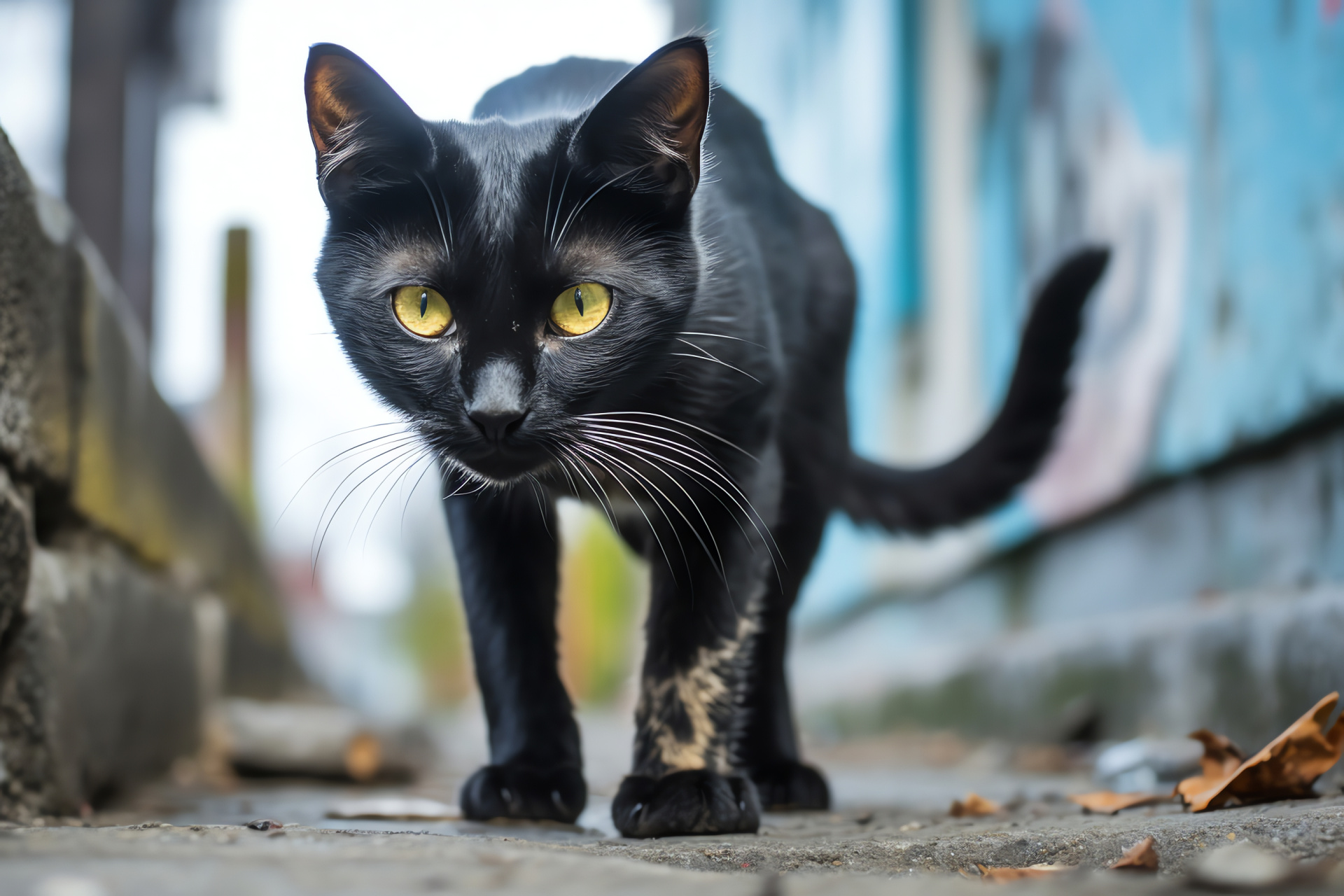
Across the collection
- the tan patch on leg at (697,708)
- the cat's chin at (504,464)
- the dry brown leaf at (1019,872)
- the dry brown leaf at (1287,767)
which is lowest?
the dry brown leaf at (1019,872)

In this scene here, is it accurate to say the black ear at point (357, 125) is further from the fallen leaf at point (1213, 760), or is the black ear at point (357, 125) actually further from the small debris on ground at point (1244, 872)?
the fallen leaf at point (1213, 760)

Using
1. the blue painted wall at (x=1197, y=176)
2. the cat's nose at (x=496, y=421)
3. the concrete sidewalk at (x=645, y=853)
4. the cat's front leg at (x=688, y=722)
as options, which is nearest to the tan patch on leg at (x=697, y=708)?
the cat's front leg at (x=688, y=722)

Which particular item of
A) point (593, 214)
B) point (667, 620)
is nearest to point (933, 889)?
point (667, 620)

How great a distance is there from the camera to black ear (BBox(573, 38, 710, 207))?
1.55 m

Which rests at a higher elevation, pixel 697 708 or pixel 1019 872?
pixel 697 708

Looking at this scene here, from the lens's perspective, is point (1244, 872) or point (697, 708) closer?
point (1244, 872)

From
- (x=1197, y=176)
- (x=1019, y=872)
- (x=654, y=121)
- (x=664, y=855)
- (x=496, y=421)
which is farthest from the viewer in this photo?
(x=1197, y=176)

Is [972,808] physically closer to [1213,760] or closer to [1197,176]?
[1213,760]

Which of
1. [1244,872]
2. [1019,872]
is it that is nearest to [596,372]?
[1019,872]

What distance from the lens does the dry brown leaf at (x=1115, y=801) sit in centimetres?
171

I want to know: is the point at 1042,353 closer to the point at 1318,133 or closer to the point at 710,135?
the point at 1318,133

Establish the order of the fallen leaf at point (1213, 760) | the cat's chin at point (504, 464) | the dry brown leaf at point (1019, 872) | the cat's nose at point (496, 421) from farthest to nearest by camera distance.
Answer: the fallen leaf at point (1213, 760), the cat's chin at point (504, 464), the cat's nose at point (496, 421), the dry brown leaf at point (1019, 872)

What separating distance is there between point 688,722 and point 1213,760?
87cm

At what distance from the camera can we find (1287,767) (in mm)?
1539
